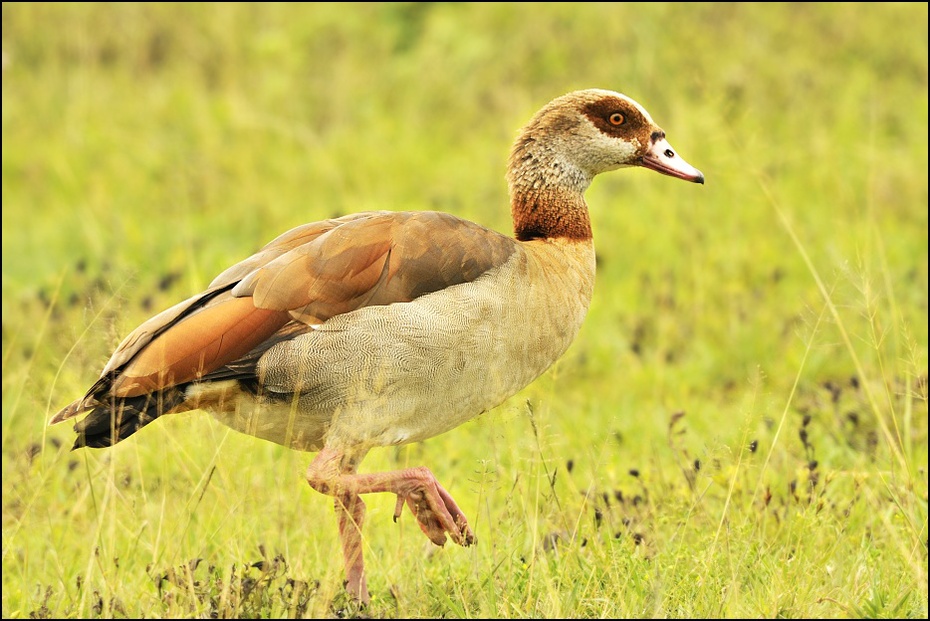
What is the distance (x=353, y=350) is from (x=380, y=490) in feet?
1.39

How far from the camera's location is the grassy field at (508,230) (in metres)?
4.00

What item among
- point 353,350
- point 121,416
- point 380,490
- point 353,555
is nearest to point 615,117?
point 353,350

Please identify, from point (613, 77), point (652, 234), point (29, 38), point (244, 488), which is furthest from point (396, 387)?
point (29, 38)

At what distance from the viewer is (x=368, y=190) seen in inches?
352

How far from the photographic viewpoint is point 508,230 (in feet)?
25.0

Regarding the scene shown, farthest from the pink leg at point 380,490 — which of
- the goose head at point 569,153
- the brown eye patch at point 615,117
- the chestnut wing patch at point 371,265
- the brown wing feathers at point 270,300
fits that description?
the brown eye patch at point 615,117

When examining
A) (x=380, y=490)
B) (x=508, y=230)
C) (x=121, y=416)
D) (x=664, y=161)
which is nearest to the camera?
Answer: (x=121, y=416)

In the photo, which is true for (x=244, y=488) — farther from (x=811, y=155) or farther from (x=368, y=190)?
(x=811, y=155)

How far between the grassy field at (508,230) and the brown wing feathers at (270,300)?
20cm

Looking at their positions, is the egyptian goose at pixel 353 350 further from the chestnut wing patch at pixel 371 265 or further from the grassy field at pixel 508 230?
the grassy field at pixel 508 230

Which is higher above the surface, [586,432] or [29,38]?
[29,38]

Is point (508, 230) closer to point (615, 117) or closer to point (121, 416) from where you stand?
point (615, 117)

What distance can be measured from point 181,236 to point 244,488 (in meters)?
4.58

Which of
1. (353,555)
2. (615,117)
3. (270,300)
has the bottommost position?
(353,555)
